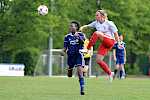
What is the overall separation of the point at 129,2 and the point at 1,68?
1313 cm

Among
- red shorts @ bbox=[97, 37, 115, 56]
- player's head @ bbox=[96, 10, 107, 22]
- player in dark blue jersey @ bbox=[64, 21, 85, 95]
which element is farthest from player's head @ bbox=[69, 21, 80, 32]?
red shorts @ bbox=[97, 37, 115, 56]

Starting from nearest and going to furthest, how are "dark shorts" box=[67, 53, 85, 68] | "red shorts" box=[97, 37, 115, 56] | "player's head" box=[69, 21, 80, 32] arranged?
"player's head" box=[69, 21, 80, 32] < "dark shorts" box=[67, 53, 85, 68] < "red shorts" box=[97, 37, 115, 56]

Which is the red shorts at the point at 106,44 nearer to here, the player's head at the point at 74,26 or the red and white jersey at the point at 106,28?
the red and white jersey at the point at 106,28

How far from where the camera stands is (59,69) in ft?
171

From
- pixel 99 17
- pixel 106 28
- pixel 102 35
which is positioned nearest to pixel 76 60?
pixel 102 35

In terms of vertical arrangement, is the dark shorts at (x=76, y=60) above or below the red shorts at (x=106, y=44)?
below

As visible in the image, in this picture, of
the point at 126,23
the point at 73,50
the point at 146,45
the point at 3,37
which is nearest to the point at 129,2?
the point at 126,23

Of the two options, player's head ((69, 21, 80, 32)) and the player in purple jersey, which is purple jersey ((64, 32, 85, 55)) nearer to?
player's head ((69, 21, 80, 32))

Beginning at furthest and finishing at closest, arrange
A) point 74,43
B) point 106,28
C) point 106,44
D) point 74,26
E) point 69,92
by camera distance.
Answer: point 106,28
point 106,44
point 69,92
point 74,43
point 74,26

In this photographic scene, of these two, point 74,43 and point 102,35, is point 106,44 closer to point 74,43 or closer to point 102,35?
point 102,35

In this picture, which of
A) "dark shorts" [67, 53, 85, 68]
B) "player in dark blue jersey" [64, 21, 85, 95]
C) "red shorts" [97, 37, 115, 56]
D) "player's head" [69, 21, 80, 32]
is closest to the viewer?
"player's head" [69, 21, 80, 32]

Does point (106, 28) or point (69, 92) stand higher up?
point (106, 28)

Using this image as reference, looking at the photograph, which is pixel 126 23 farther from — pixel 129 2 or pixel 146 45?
pixel 146 45

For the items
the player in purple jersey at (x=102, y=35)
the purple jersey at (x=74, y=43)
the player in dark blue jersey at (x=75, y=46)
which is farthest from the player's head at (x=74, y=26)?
the player in purple jersey at (x=102, y=35)
